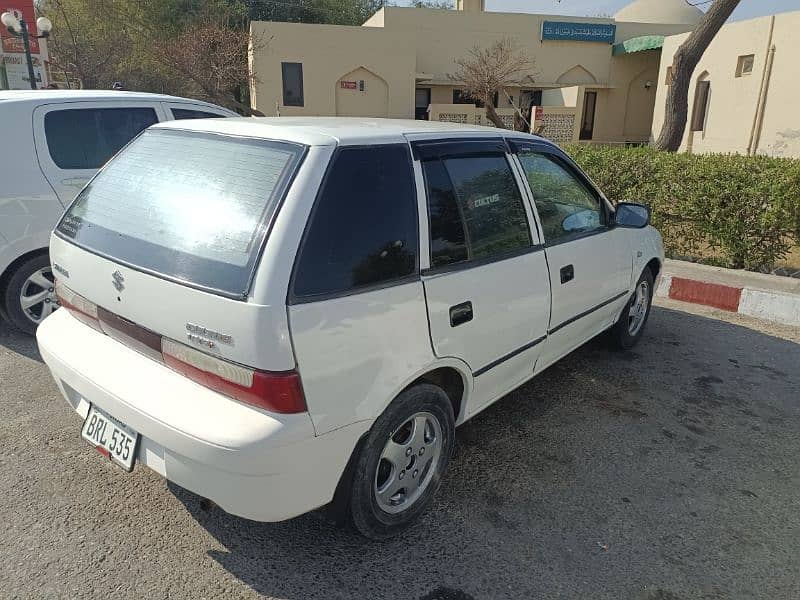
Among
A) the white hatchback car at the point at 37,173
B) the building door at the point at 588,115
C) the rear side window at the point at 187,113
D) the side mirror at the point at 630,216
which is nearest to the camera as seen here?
the side mirror at the point at 630,216

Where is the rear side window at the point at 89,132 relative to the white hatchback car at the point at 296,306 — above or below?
above

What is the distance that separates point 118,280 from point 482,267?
63.5 inches

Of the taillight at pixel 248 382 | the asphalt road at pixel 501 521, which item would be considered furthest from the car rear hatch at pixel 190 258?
the asphalt road at pixel 501 521

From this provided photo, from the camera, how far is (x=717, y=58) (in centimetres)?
1881

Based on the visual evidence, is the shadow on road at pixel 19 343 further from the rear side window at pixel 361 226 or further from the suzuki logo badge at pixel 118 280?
the rear side window at pixel 361 226

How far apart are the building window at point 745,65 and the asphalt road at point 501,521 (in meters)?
17.3

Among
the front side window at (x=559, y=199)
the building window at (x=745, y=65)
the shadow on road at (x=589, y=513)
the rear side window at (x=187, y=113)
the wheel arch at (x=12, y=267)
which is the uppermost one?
the building window at (x=745, y=65)

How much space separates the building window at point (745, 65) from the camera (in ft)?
57.2

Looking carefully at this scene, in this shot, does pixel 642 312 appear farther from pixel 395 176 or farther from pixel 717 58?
pixel 717 58

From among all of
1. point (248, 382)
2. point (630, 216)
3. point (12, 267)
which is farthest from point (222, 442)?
point (12, 267)

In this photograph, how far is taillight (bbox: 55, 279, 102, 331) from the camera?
2637 mm

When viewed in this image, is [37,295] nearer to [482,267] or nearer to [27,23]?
[482,267]

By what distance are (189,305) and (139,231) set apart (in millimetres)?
553

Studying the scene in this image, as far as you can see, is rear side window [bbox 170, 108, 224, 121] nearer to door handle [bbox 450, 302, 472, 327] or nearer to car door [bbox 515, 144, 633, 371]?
car door [bbox 515, 144, 633, 371]
